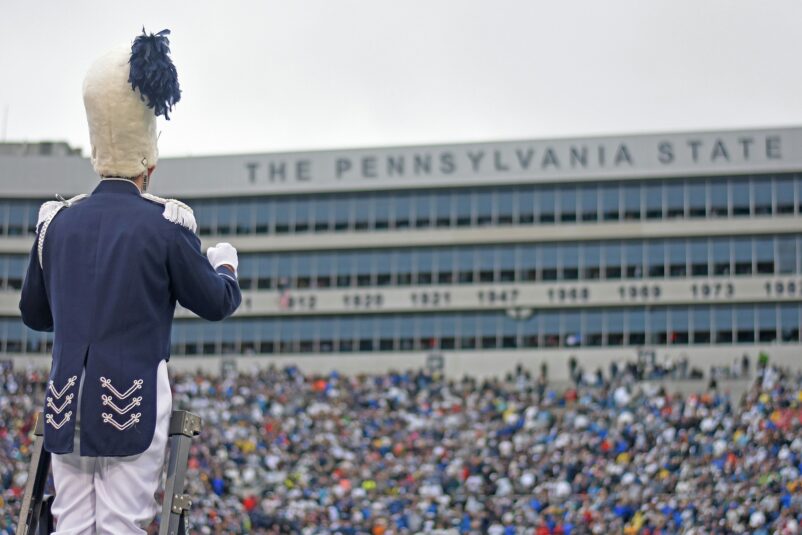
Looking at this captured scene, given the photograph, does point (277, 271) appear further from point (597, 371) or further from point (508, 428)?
point (508, 428)

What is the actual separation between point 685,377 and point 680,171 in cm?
688

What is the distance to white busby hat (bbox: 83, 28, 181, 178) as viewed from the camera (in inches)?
202

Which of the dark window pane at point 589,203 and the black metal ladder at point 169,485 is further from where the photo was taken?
the dark window pane at point 589,203

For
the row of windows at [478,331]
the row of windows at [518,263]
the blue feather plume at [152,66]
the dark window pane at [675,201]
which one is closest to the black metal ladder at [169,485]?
the blue feather plume at [152,66]

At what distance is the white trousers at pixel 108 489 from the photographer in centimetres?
493

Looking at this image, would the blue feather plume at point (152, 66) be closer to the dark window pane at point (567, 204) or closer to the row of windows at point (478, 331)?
the row of windows at point (478, 331)

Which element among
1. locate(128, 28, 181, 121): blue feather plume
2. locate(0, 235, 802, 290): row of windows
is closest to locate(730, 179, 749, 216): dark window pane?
locate(0, 235, 802, 290): row of windows

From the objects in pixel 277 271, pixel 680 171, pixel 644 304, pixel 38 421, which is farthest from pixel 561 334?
pixel 38 421

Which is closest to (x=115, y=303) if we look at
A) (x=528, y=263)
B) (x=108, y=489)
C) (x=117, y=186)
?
(x=117, y=186)

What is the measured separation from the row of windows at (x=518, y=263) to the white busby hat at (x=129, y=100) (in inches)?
1492

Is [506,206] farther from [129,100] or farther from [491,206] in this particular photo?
[129,100]

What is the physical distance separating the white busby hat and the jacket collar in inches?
1.0

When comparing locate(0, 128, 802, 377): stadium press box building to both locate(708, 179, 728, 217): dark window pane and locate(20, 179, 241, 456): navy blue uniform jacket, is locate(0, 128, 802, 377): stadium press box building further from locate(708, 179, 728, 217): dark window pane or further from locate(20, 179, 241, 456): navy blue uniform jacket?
locate(20, 179, 241, 456): navy blue uniform jacket

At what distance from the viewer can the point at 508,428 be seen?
32.7 meters
